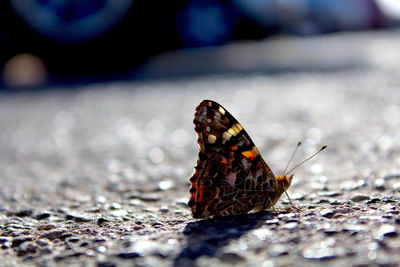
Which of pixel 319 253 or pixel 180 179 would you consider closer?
pixel 319 253

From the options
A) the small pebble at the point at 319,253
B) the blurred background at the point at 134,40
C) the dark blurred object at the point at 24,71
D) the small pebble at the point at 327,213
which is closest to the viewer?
the small pebble at the point at 319,253

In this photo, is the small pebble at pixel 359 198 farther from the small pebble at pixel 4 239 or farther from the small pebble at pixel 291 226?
the small pebble at pixel 4 239

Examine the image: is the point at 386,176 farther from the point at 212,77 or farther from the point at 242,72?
the point at 242,72

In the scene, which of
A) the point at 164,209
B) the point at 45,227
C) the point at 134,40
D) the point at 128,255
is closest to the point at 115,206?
the point at 164,209

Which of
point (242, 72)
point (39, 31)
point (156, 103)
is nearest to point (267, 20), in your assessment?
point (242, 72)

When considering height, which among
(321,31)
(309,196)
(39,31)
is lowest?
(309,196)

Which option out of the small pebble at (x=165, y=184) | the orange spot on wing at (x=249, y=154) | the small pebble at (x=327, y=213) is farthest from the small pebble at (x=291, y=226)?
the small pebble at (x=165, y=184)

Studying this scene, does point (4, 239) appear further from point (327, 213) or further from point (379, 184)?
point (379, 184)
